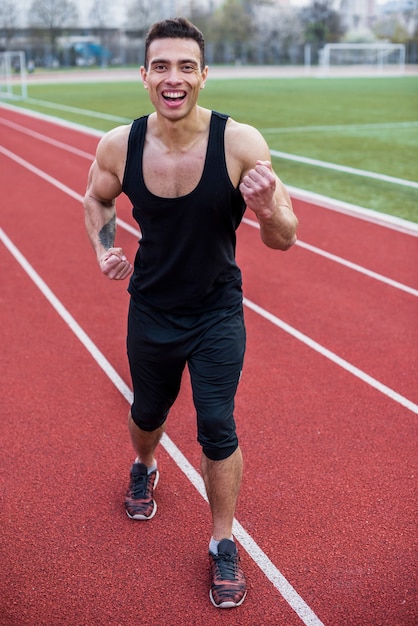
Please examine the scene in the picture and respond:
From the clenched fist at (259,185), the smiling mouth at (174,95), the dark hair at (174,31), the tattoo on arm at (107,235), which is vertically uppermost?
the dark hair at (174,31)

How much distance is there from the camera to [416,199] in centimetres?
1168

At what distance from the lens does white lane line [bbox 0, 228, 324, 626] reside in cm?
330

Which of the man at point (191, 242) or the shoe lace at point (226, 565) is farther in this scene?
the shoe lace at point (226, 565)

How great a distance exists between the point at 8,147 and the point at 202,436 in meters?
16.4

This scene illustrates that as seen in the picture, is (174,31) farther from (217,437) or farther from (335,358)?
(335,358)

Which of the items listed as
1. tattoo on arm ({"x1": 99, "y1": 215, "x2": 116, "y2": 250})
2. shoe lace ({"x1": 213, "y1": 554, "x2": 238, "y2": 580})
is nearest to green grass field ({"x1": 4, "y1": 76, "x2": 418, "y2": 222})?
tattoo on arm ({"x1": 99, "y1": 215, "x2": 116, "y2": 250})

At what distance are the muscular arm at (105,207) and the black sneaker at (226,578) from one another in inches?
53.0

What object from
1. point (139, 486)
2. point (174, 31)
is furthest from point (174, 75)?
point (139, 486)

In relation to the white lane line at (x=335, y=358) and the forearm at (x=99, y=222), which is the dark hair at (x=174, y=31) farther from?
the white lane line at (x=335, y=358)

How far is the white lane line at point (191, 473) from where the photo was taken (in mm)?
3303

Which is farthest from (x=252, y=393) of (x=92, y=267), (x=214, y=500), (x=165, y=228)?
(x=92, y=267)

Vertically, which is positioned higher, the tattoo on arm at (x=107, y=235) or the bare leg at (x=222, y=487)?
the tattoo on arm at (x=107, y=235)

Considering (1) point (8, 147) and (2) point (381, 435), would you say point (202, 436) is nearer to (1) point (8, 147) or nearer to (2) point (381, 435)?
(2) point (381, 435)

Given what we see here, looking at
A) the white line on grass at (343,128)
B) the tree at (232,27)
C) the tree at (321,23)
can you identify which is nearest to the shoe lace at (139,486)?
the white line on grass at (343,128)
